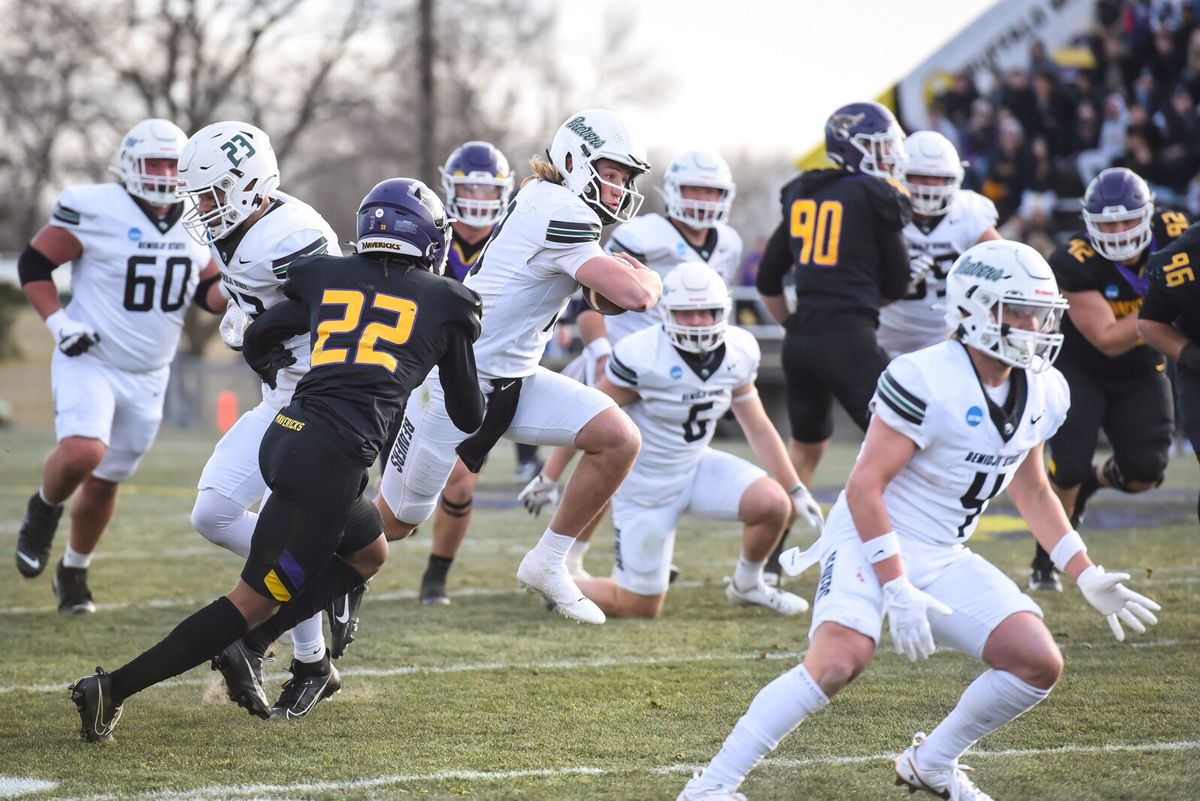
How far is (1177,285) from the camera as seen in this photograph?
554 cm

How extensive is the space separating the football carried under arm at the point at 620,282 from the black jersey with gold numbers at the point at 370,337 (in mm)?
583

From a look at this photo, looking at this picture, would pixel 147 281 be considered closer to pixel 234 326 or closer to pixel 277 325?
pixel 234 326

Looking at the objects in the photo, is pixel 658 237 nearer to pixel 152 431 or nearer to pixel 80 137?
pixel 152 431

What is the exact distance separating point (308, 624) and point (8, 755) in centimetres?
97

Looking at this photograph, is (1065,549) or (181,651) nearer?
(1065,549)

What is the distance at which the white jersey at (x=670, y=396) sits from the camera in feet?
20.5

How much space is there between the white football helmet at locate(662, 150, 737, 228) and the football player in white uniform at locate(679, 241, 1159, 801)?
3407mm

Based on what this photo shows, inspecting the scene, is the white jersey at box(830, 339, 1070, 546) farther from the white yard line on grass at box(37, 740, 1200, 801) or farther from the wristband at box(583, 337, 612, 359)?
the wristband at box(583, 337, 612, 359)

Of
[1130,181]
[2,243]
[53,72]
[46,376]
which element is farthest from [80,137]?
[1130,181]

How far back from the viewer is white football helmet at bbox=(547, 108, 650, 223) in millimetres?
4945

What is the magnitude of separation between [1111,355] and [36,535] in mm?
4691

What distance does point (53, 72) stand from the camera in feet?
90.5

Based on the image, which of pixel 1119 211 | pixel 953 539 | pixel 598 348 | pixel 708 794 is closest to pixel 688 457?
pixel 598 348

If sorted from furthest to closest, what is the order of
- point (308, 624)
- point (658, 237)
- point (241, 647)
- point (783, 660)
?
point (658, 237) < point (783, 660) < point (308, 624) < point (241, 647)
